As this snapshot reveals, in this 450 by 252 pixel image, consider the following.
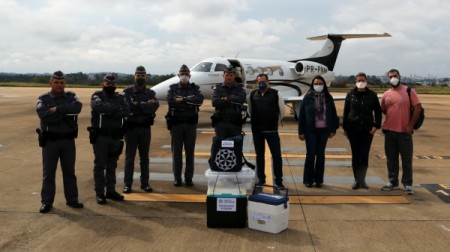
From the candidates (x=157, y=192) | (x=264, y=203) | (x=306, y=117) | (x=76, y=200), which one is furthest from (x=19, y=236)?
(x=306, y=117)

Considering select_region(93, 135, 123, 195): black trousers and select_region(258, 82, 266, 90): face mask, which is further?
select_region(258, 82, 266, 90): face mask

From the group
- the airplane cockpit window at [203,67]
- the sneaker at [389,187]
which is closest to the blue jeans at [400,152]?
the sneaker at [389,187]

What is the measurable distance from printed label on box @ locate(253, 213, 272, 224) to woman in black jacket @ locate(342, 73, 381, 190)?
2.68 meters

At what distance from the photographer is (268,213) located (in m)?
5.07

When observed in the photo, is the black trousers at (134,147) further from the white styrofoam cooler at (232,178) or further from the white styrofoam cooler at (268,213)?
the white styrofoam cooler at (268,213)

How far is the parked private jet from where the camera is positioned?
56.7 feet

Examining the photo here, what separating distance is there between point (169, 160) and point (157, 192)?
260 centimetres

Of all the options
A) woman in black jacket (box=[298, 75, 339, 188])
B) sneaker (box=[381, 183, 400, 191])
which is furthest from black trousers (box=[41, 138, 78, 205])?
sneaker (box=[381, 183, 400, 191])

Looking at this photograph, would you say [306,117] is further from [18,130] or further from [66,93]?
[18,130]

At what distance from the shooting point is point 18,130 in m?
14.5

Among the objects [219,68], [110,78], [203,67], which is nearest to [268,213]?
[110,78]

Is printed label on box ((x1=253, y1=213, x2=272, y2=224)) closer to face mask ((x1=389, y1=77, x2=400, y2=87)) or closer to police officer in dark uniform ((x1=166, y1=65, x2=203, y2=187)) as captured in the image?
police officer in dark uniform ((x1=166, y1=65, x2=203, y2=187))

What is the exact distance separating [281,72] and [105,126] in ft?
49.2

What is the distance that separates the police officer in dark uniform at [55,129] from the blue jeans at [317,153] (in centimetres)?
372
